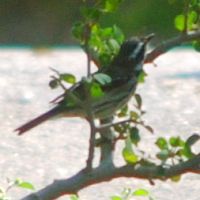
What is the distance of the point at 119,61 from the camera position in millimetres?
4156

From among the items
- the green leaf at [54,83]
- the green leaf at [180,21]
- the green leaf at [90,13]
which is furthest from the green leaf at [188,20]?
the green leaf at [54,83]

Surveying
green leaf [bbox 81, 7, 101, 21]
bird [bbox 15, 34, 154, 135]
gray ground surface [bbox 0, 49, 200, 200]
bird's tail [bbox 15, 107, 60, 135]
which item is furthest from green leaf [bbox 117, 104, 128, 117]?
gray ground surface [bbox 0, 49, 200, 200]

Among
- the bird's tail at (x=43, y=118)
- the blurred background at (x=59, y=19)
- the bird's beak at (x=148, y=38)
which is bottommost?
the blurred background at (x=59, y=19)

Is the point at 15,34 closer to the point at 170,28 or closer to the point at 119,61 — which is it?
the point at 170,28

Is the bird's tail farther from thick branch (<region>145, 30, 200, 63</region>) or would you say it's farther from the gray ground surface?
the gray ground surface

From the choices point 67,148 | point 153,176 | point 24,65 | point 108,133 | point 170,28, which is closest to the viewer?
point 153,176

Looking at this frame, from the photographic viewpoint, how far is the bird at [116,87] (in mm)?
4071

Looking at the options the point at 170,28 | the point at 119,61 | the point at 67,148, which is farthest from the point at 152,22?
the point at 119,61

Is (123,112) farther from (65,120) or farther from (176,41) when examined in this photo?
(65,120)

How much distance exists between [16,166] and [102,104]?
1433 millimetres

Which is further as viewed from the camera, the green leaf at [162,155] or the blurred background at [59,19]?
the blurred background at [59,19]

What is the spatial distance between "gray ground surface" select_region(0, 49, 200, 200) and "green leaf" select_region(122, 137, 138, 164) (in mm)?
1331

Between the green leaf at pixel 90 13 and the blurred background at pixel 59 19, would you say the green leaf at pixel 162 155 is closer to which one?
the green leaf at pixel 90 13

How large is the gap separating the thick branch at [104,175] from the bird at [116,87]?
0.26 m
